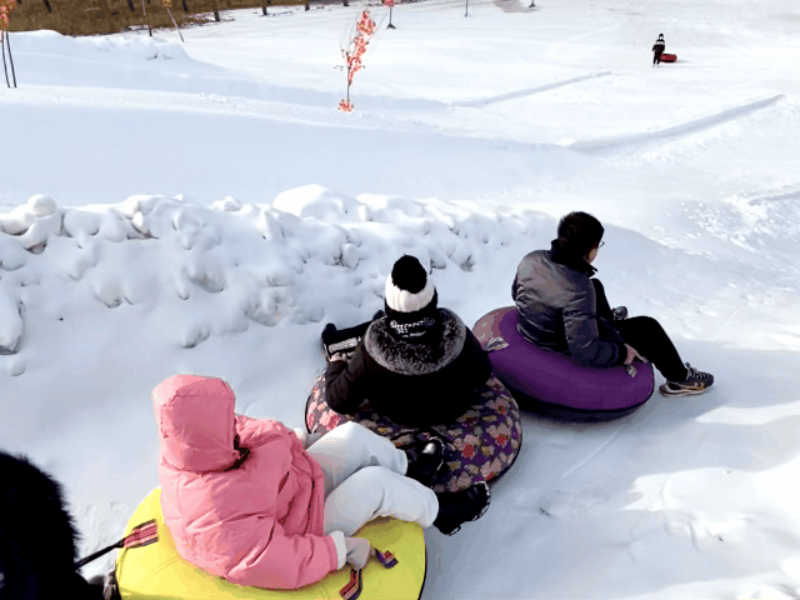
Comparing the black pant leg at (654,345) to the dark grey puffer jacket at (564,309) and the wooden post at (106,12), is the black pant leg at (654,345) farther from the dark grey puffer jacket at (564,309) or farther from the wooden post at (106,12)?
the wooden post at (106,12)

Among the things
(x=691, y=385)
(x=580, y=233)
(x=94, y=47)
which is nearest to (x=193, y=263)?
(x=580, y=233)

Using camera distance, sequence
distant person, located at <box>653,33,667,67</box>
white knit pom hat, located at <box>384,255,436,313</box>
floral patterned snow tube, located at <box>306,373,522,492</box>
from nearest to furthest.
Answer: white knit pom hat, located at <box>384,255,436,313</box> < floral patterned snow tube, located at <box>306,373,522,492</box> < distant person, located at <box>653,33,667,67</box>

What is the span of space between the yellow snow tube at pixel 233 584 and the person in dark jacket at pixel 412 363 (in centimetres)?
59

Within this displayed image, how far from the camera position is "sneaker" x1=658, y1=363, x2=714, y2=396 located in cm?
346

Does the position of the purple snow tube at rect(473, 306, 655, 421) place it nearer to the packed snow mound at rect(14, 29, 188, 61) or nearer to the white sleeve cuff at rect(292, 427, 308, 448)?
the white sleeve cuff at rect(292, 427, 308, 448)

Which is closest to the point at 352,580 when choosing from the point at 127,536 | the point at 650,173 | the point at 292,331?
the point at 127,536

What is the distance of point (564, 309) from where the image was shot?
3.11m

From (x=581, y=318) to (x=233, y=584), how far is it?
204cm

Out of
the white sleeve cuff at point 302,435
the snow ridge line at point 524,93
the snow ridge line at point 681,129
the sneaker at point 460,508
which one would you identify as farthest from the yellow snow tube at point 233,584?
the snow ridge line at point 524,93

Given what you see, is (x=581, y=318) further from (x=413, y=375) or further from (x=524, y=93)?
(x=524, y=93)

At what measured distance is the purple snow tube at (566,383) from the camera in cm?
319

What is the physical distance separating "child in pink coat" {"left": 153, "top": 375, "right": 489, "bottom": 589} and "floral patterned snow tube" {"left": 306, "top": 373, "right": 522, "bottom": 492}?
35 centimetres

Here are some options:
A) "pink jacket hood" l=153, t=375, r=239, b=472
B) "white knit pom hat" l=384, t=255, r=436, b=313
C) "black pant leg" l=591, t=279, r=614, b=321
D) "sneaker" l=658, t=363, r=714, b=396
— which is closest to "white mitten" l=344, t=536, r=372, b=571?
"pink jacket hood" l=153, t=375, r=239, b=472

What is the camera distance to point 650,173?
28.5 ft
